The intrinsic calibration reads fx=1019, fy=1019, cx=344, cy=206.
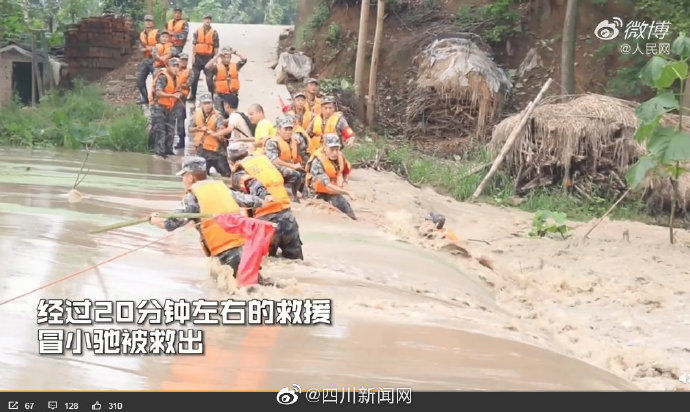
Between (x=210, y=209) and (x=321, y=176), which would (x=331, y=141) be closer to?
(x=321, y=176)

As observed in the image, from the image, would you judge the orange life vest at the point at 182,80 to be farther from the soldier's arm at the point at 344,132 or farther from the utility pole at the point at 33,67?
the utility pole at the point at 33,67

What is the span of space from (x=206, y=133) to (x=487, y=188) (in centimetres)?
499

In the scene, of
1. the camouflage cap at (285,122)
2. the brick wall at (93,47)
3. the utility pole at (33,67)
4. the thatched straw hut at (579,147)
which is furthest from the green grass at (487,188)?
the utility pole at (33,67)

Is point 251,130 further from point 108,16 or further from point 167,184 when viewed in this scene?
point 108,16

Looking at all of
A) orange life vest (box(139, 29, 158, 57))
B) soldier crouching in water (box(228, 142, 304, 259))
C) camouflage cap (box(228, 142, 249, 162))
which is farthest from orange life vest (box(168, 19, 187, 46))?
soldier crouching in water (box(228, 142, 304, 259))

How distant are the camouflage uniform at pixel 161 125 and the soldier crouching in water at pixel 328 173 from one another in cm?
489

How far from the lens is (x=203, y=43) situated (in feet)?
63.8

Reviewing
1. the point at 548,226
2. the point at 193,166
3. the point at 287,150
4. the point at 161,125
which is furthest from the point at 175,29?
the point at 193,166

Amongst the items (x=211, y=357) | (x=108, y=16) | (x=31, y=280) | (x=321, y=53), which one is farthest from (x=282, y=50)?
(x=211, y=357)

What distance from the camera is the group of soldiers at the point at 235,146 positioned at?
7.96 metres

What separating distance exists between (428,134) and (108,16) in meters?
7.95

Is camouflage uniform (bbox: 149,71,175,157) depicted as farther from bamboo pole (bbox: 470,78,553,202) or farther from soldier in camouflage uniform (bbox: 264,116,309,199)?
bamboo pole (bbox: 470,78,553,202)

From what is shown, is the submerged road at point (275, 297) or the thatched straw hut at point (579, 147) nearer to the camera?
the submerged road at point (275, 297)

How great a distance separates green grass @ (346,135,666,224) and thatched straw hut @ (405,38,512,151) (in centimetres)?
222
